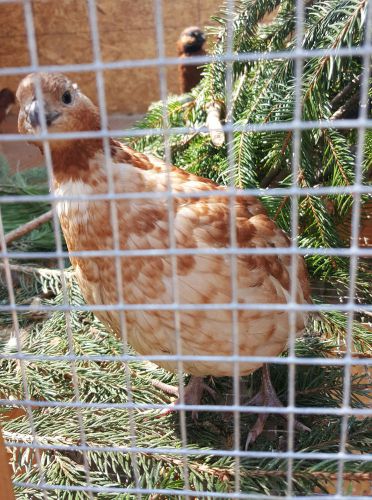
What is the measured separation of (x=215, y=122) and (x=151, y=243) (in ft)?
1.81

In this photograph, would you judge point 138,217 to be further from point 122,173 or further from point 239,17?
point 239,17

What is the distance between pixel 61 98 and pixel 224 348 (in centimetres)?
54

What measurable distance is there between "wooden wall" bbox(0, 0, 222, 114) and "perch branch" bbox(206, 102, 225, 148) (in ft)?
10.2

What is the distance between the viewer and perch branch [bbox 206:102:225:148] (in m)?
1.42

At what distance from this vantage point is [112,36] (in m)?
4.55

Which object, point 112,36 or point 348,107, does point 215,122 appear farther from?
point 112,36

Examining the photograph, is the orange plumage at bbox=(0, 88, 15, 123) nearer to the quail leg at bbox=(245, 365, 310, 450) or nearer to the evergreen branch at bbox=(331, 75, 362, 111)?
the evergreen branch at bbox=(331, 75, 362, 111)

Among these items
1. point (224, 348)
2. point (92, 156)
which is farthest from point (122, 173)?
point (224, 348)

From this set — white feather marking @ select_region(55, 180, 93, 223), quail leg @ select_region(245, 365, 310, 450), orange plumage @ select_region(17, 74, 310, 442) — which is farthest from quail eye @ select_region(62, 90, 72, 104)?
quail leg @ select_region(245, 365, 310, 450)

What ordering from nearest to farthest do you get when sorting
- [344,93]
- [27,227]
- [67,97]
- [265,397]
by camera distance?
[67,97], [265,397], [344,93], [27,227]

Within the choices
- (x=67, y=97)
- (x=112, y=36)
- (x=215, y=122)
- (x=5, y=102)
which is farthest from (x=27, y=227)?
(x=112, y=36)

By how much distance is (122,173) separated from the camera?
3.44ft

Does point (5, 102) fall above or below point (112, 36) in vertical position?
below

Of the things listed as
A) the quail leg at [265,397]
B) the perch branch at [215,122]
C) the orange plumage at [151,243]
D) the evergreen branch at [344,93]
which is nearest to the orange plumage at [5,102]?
the perch branch at [215,122]
